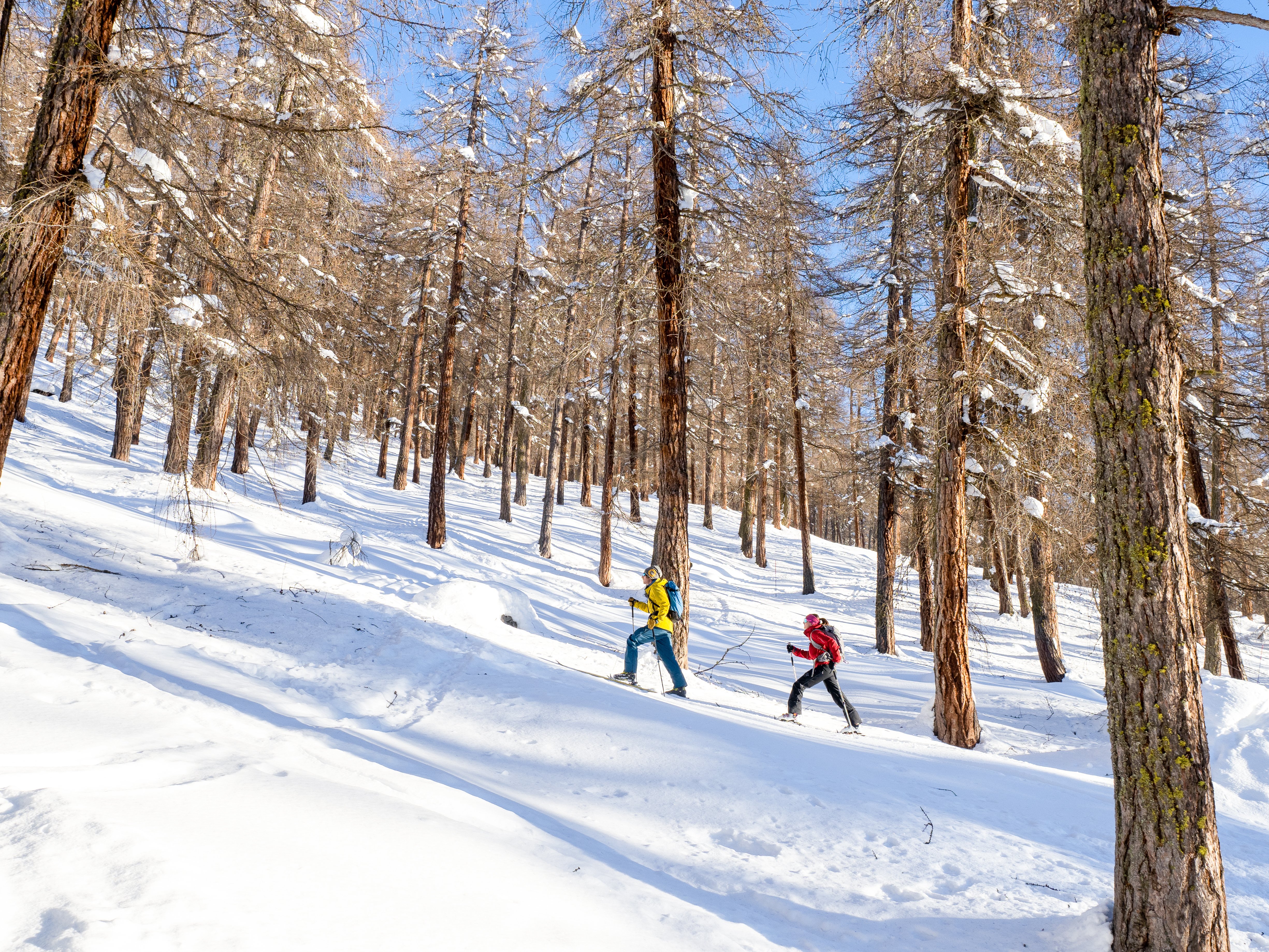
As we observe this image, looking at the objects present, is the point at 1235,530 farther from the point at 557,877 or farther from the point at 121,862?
the point at 121,862

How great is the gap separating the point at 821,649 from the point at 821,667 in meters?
0.22

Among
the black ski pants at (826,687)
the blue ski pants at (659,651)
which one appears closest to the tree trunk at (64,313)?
the blue ski pants at (659,651)

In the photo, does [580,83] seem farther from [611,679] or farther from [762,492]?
[762,492]

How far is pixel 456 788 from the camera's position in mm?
4172

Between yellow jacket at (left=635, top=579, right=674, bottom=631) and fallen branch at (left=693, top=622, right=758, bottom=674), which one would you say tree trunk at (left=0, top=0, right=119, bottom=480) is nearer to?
yellow jacket at (left=635, top=579, right=674, bottom=631)

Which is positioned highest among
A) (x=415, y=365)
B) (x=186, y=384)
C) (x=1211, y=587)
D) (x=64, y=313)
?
(x=415, y=365)

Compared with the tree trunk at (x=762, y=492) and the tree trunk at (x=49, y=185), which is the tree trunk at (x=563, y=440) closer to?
the tree trunk at (x=762, y=492)

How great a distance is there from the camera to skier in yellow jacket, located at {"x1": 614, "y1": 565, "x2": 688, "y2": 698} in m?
7.66

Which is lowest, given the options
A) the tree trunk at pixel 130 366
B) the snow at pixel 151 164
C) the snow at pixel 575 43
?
the tree trunk at pixel 130 366

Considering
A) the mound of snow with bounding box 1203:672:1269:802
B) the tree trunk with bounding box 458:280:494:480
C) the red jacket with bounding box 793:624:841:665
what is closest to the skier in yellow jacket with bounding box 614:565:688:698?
the red jacket with bounding box 793:624:841:665

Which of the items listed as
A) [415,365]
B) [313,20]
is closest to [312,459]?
[415,365]

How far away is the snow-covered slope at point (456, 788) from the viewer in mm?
2557

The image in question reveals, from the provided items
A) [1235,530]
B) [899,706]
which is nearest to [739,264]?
[899,706]

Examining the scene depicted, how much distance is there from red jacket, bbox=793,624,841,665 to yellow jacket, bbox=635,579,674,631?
1624 millimetres
